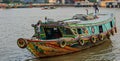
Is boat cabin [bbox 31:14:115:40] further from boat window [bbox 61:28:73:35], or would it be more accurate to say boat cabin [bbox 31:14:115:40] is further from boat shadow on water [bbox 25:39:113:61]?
boat shadow on water [bbox 25:39:113:61]

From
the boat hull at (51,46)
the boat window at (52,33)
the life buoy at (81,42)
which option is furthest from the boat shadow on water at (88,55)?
the boat window at (52,33)

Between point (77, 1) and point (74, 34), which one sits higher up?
point (74, 34)

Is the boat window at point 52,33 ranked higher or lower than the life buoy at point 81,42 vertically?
higher

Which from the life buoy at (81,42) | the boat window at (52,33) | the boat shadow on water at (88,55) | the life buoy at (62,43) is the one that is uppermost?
the boat window at (52,33)

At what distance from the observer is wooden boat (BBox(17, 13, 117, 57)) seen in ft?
76.9

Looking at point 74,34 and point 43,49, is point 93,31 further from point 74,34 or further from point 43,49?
point 43,49

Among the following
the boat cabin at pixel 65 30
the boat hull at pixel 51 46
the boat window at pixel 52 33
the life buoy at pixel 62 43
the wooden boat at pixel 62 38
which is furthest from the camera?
the boat window at pixel 52 33

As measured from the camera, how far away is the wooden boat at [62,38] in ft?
76.9

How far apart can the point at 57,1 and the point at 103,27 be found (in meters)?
160

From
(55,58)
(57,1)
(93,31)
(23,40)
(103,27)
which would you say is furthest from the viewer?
(57,1)

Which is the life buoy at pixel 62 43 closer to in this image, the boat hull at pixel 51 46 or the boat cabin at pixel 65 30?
the boat hull at pixel 51 46

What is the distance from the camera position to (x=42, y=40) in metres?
23.5

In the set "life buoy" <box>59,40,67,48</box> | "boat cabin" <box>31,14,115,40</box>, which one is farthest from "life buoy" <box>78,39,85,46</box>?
"life buoy" <box>59,40,67,48</box>

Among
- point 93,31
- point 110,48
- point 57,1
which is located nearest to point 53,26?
point 93,31
